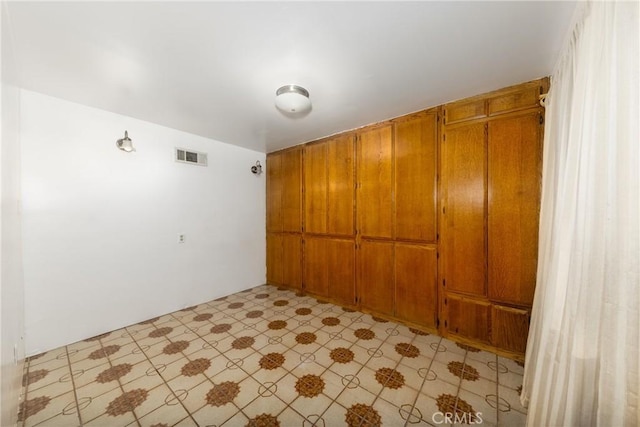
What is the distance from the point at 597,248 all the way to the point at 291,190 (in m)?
3.31

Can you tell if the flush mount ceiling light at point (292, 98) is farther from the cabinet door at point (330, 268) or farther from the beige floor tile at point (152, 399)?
the beige floor tile at point (152, 399)

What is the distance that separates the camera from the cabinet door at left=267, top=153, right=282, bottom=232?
392cm

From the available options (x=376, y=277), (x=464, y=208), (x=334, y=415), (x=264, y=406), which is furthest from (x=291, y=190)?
(x=334, y=415)

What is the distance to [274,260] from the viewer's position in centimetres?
403

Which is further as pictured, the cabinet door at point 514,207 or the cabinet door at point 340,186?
the cabinet door at point 340,186

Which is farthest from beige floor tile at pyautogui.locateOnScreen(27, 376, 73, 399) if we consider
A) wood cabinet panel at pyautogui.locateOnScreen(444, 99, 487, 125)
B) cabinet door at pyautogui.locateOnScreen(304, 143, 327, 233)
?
wood cabinet panel at pyautogui.locateOnScreen(444, 99, 487, 125)

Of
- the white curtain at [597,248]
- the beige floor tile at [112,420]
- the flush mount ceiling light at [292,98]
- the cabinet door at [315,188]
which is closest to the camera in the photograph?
the white curtain at [597,248]

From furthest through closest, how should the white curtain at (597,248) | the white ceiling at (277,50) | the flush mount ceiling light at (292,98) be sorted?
the flush mount ceiling light at (292,98) < the white ceiling at (277,50) < the white curtain at (597,248)

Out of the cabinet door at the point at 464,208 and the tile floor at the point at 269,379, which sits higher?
the cabinet door at the point at 464,208

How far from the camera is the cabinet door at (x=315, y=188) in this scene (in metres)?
3.31

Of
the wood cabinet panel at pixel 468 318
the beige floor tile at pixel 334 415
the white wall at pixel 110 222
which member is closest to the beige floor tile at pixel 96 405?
the white wall at pixel 110 222

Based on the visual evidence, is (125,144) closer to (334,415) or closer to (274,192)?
(274,192)

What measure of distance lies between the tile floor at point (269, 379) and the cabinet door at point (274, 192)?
1827mm

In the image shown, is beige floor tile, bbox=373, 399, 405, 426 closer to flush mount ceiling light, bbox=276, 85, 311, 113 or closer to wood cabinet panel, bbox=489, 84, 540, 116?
flush mount ceiling light, bbox=276, 85, 311, 113
